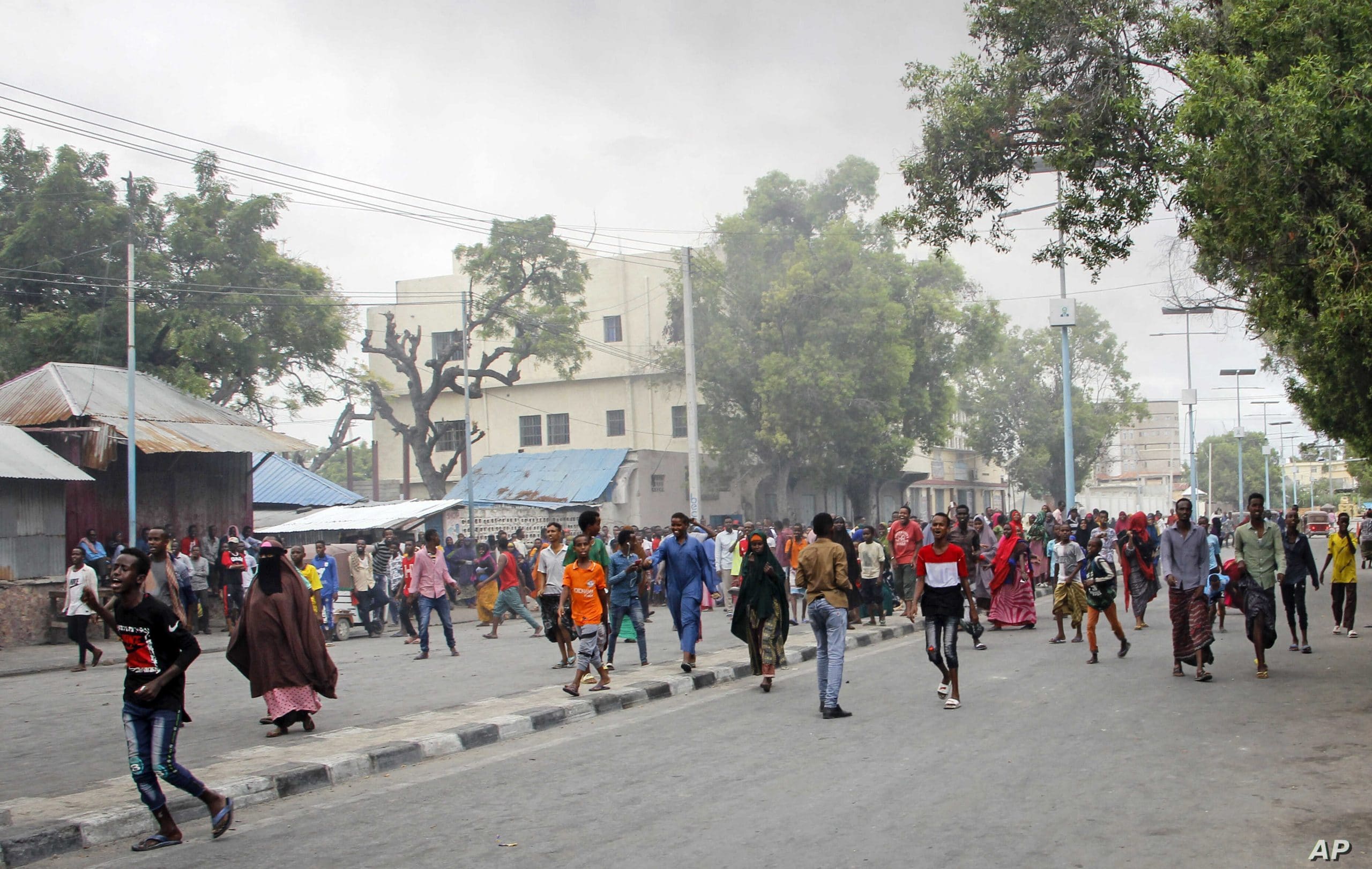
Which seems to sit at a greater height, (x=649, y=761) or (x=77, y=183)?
(x=77, y=183)

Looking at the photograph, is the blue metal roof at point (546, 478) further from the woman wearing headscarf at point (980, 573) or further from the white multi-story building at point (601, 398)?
the woman wearing headscarf at point (980, 573)

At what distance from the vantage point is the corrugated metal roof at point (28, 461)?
63.3 feet

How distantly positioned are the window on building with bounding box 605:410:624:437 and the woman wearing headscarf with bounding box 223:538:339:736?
36.2 meters

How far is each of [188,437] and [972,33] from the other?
1827cm

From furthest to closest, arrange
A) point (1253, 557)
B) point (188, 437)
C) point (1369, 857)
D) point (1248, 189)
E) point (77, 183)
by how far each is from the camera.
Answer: point (77, 183)
point (188, 437)
point (1253, 557)
point (1248, 189)
point (1369, 857)

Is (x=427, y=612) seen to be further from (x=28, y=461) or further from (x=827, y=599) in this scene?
(x=28, y=461)

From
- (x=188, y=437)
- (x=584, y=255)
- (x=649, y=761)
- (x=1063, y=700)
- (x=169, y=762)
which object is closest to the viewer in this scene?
(x=169, y=762)

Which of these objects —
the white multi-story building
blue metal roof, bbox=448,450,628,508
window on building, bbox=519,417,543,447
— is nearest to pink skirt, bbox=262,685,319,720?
blue metal roof, bbox=448,450,628,508

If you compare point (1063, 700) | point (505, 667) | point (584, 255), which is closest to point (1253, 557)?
point (1063, 700)

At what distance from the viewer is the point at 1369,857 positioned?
5160 mm

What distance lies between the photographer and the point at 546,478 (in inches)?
1626

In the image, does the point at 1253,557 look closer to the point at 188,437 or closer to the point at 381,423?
the point at 188,437

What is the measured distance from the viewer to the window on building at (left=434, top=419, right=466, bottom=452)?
48.0 metres

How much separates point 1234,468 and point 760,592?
418 ft
